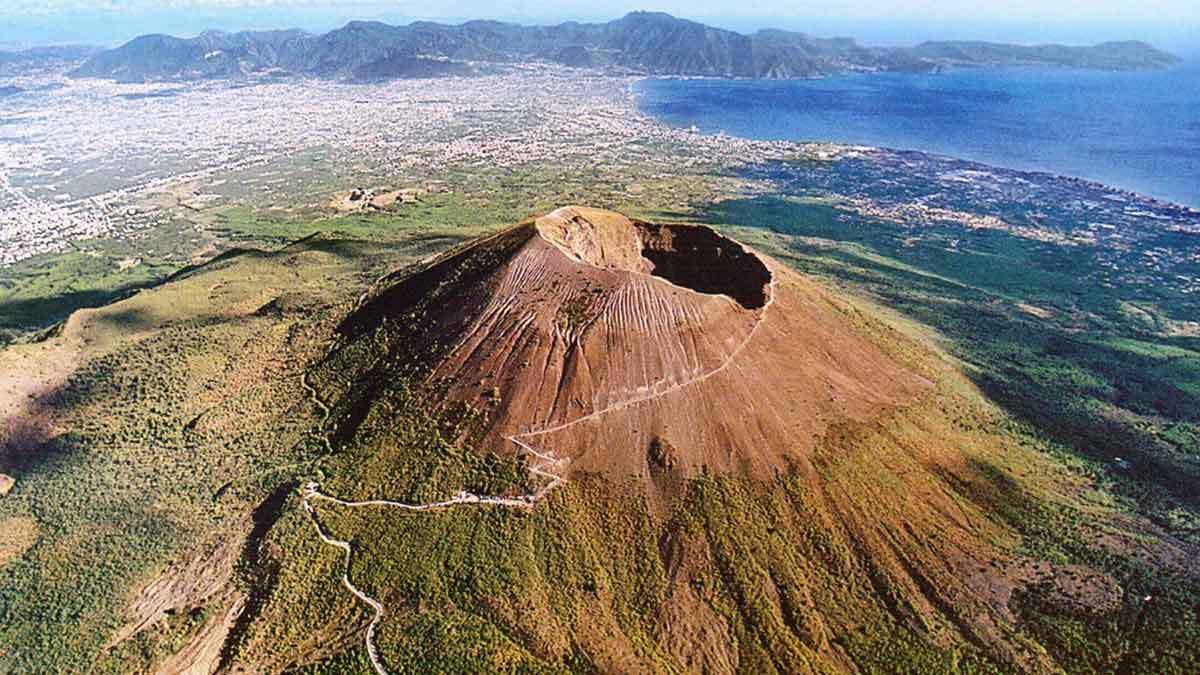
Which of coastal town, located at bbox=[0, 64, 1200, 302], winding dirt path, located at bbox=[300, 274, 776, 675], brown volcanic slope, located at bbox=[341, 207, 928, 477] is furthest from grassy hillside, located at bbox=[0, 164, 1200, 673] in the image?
coastal town, located at bbox=[0, 64, 1200, 302]

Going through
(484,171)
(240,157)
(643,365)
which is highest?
(643,365)

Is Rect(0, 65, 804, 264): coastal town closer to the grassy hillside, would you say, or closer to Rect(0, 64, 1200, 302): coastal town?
Rect(0, 64, 1200, 302): coastal town

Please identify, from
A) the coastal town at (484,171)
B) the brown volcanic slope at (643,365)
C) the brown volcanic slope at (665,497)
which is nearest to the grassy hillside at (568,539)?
the brown volcanic slope at (665,497)

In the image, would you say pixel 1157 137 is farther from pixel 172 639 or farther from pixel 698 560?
pixel 172 639

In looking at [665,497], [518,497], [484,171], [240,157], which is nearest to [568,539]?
[518,497]

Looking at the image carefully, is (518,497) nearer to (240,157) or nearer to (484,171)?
(484,171)

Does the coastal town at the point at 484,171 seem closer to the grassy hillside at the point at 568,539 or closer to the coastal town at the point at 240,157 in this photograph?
the coastal town at the point at 240,157

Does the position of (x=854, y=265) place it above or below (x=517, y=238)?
below

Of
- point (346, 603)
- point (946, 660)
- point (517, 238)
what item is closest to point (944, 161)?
point (517, 238)
